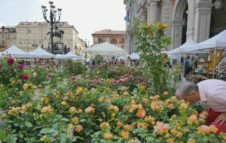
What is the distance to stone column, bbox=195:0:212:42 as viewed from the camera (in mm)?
13125

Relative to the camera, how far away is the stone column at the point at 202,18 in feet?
43.1

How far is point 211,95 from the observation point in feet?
9.18

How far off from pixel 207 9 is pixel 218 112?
11115 mm

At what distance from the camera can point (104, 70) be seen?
8.66 meters

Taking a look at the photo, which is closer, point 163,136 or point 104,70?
point 163,136

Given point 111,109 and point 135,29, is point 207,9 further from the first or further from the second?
point 111,109

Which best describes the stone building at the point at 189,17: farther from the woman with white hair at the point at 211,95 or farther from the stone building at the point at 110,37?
the stone building at the point at 110,37

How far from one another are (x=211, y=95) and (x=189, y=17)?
12243 millimetres

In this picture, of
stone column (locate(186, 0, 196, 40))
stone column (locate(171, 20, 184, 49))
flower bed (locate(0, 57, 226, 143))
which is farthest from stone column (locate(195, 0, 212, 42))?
flower bed (locate(0, 57, 226, 143))

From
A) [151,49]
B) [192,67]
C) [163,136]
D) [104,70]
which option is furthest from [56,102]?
[192,67]

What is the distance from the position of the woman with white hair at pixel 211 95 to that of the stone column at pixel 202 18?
11002 mm

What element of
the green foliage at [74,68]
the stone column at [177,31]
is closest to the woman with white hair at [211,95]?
the green foliage at [74,68]

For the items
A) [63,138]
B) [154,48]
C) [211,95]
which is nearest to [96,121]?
[63,138]

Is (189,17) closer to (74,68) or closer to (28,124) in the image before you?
(74,68)
